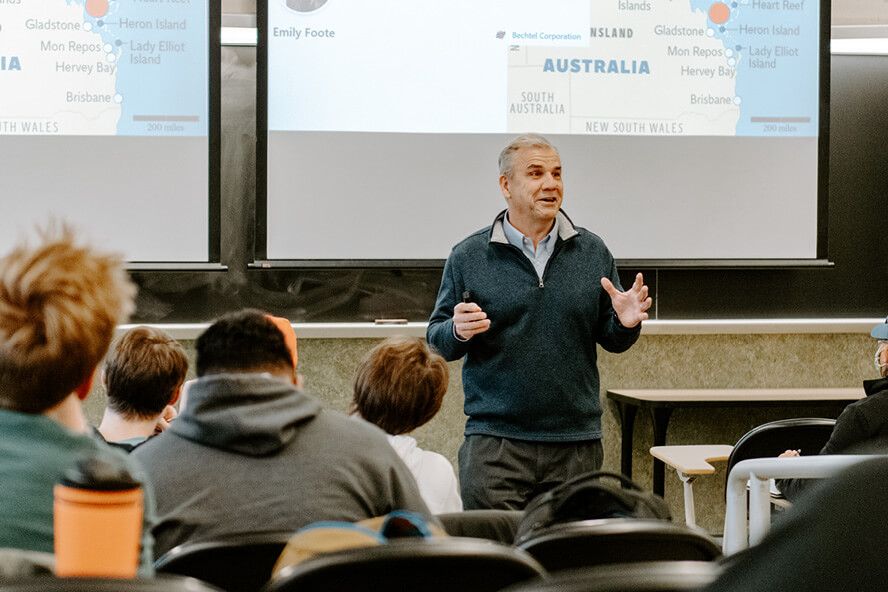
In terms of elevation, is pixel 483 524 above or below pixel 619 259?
Answer: below

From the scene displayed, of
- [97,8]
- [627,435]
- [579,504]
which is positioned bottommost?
[627,435]

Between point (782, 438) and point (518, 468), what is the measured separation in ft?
2.99

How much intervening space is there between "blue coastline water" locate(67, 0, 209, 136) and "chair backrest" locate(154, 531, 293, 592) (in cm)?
287

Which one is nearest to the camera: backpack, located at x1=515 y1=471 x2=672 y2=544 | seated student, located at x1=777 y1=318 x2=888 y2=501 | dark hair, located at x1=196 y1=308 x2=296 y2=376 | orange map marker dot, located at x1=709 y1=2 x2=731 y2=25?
dark hair, located at x1=196 y1=308 x2=296 y2=376

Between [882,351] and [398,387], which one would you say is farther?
[882,351]

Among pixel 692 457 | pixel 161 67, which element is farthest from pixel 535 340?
pixel 161 67

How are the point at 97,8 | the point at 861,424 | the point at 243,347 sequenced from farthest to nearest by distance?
the point at 97,8, the point at 861,424, the point at 243,347

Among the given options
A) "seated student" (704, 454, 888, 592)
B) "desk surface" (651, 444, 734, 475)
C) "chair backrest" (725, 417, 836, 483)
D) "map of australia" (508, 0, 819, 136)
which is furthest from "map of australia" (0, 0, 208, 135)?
"seated student" (704, 454, 888, 592)

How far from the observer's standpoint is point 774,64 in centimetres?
411

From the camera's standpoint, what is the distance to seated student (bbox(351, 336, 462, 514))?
2084 mm

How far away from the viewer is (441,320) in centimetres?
283

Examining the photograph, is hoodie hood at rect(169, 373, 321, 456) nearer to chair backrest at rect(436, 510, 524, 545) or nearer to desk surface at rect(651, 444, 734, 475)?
chair backrest at rect(436, 510, 524, 545)

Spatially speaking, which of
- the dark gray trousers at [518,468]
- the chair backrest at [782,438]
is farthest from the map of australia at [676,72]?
the dark gray trousers at [518,468]

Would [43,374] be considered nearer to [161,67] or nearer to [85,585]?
[85,585]
